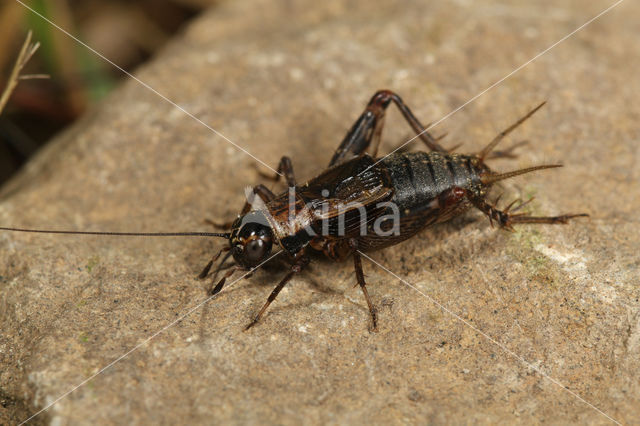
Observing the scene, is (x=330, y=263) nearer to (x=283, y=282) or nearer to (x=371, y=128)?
(x=283, y=282)

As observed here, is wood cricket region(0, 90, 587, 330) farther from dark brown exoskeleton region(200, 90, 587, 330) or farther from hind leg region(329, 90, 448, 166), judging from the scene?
hind leg region(329, 90, 448, 166)

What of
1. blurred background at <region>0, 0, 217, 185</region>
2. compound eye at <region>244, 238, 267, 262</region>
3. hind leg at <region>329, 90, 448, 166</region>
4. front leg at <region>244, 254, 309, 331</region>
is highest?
blurred background at <region>0, 0, 217, 185</region>

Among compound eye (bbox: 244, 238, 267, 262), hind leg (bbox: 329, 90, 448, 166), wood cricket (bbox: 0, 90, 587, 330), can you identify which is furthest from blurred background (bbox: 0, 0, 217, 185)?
compound eye (bbox: 244, 238, 267, 262)

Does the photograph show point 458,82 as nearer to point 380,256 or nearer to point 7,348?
point 380,256

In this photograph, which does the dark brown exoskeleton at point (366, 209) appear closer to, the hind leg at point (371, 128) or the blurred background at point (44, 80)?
the hind leg at point (371, 128)

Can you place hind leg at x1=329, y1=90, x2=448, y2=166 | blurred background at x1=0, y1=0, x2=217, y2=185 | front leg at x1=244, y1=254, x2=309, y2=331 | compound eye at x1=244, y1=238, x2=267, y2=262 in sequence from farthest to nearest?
blurred background at x1=0, y1=0, x2=217, y2=185
hind leg at x1=329, y1=90, x2=448, y2=166
compound eye at x1=244, y1=238, x2=267, y2=262
front leg at x1=244, y1=254, x2=309, y2=331

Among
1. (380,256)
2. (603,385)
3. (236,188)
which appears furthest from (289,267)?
(603,385)

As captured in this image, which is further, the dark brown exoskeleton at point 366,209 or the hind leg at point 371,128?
the hind leg at point 371,128

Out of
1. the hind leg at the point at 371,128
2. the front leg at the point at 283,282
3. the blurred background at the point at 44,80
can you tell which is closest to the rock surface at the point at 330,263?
the front leg at the point at 283,282

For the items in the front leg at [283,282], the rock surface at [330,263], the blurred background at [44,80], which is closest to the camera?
the rock surface at [330,263]
